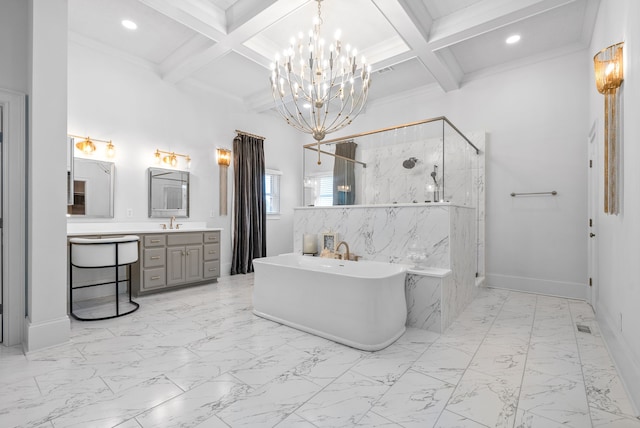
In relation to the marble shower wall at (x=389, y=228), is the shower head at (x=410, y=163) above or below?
above

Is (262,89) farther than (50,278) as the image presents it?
Yes

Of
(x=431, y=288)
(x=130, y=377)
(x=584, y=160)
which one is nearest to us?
(x=130, y=377)

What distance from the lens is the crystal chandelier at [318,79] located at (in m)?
2.62

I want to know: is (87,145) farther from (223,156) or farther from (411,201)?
(411,201)

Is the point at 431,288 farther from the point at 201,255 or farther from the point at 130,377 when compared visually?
the point at 201,255

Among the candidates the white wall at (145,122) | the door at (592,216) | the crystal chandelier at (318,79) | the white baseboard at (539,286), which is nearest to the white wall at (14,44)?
the white wall at (145,122)

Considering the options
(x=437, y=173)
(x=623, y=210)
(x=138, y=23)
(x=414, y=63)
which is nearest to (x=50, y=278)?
(x=138, y=23)

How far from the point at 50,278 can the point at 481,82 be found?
217 inches

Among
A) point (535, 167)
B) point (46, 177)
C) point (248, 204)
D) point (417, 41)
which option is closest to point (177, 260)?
point (248, 204)

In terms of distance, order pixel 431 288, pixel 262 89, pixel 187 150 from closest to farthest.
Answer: pixel 431 288 < pixel 187 150 < pixel 262 89

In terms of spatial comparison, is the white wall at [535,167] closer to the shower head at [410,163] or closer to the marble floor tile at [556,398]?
the shower head at [410,163]

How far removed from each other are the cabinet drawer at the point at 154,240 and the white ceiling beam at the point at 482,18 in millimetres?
4029

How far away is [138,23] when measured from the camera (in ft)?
11.0

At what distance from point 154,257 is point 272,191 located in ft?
9.34
